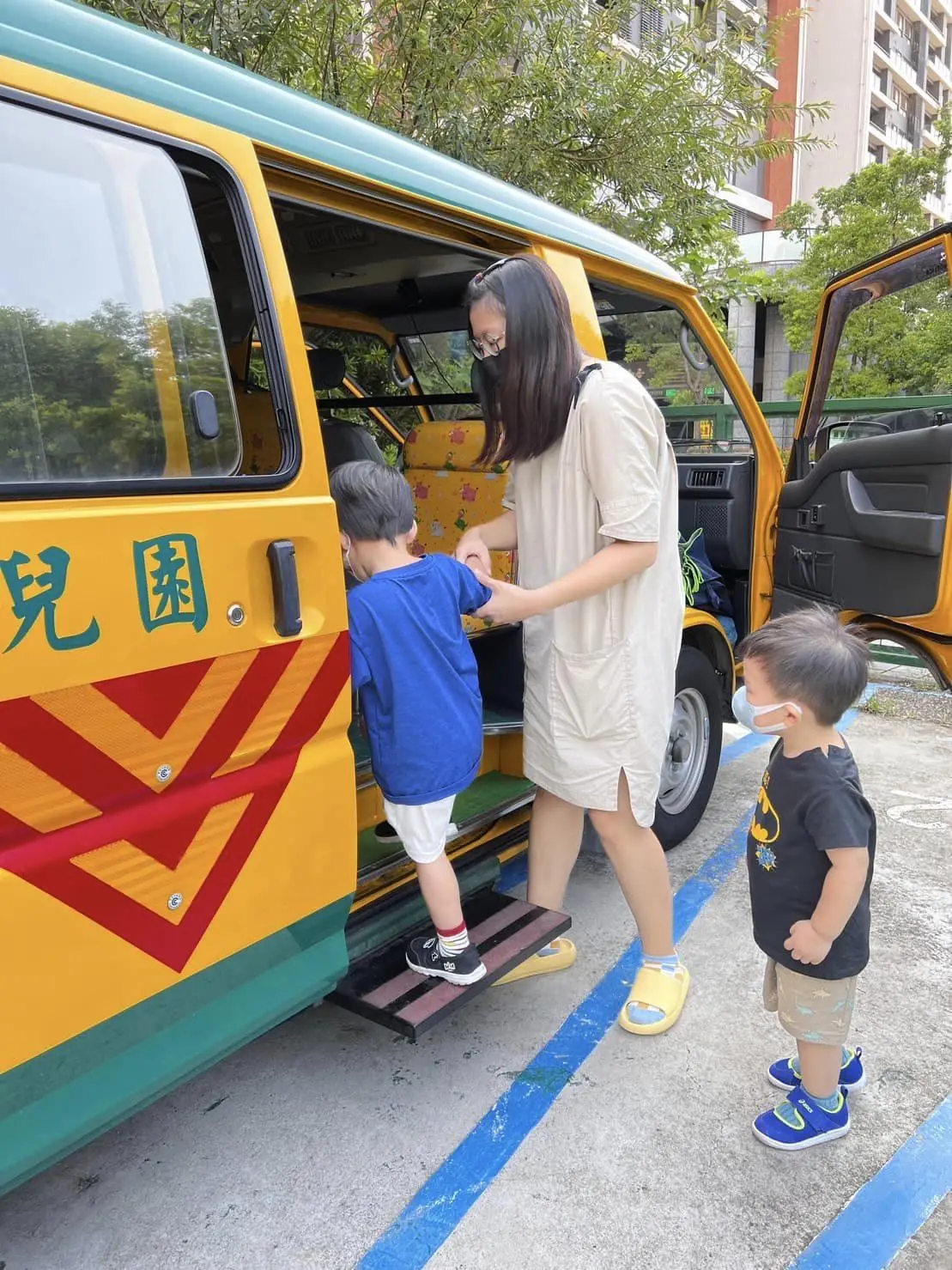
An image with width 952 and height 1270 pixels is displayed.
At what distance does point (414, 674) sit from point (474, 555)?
49 centimetres

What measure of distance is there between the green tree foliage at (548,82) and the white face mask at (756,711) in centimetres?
399

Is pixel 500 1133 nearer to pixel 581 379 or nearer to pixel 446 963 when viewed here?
pixel 446 963

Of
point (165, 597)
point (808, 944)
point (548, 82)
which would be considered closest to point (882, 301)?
point (548, 82)

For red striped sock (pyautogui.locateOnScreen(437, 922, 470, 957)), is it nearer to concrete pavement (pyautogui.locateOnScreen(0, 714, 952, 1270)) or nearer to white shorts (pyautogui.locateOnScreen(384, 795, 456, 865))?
white shorts (pyautogui.locateOnScreen(384, 795, 456, 865))

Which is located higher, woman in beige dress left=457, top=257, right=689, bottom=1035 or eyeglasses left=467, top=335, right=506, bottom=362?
eyeglasses left=467, top=335, right=506, bottom=362

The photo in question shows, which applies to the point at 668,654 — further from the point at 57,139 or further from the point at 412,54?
the point at 412,54

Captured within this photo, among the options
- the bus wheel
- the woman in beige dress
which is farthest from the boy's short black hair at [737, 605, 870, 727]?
the bus wheel

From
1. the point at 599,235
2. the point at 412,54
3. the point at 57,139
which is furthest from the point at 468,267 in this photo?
the point at 412,54

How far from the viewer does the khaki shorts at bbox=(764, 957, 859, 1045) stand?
79.0 inches

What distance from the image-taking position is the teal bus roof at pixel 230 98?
1.47 meters

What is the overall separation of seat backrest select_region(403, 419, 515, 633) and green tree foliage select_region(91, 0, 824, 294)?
2.17 metres

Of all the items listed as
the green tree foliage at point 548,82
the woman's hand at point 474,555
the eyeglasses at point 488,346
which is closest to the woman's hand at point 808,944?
the woman's hand at point 474,555

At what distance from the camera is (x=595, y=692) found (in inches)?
92.3

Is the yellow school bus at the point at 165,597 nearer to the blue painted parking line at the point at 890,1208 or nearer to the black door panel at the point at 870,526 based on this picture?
the blue painted parking line at the point at 890,1208
